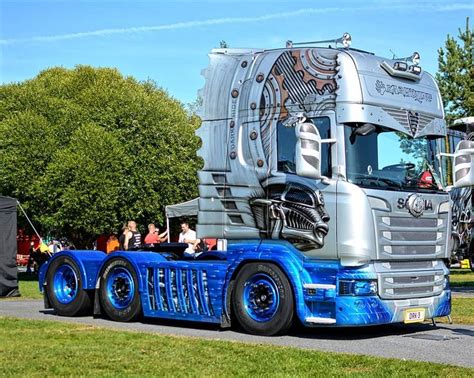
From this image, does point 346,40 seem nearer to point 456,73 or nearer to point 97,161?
point 97,161

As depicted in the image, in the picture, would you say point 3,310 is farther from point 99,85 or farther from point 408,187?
point 99,85

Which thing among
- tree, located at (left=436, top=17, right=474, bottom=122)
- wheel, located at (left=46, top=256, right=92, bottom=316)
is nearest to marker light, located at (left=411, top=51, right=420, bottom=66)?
wheel, located at (left=46, top=256, right=92, bottom=316)

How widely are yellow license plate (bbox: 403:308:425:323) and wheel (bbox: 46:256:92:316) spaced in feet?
18.3

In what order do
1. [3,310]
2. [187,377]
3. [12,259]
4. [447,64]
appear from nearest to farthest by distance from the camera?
1. [187,377]
2. [3,310]
3. [12,259]
4. [447,64]

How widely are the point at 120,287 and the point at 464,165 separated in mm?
5761

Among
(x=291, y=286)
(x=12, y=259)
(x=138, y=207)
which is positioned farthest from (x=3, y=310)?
(x=138, y=207)

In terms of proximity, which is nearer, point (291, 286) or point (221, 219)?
point (291, 286)

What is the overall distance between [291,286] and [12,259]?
10789 mm

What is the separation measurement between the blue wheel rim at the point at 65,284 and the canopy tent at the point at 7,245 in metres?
5.60

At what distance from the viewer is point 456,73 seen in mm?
46375

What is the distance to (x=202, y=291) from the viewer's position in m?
13.0

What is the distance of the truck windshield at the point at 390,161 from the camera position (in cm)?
1174

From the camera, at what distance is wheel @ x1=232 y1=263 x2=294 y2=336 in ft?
39.2

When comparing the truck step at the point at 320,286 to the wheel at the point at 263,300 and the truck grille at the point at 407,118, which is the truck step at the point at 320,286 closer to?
the wheel at the point at 263,300
